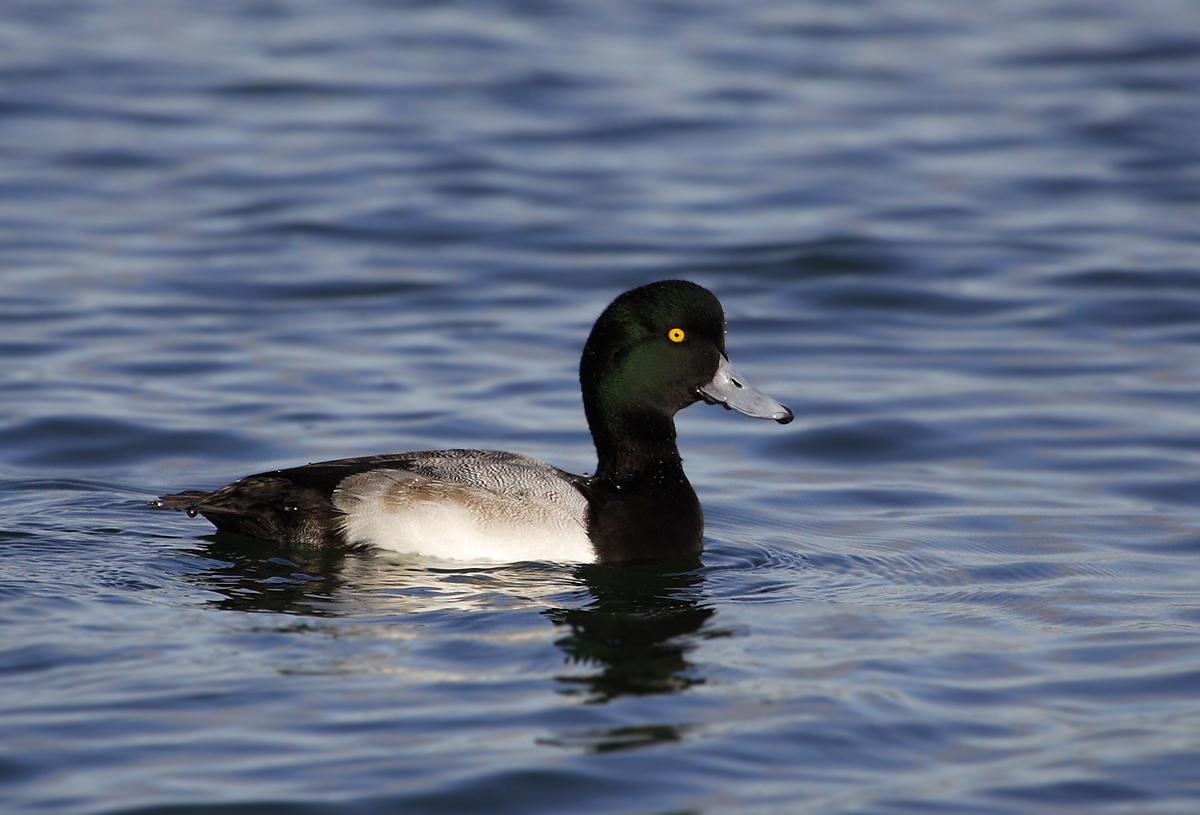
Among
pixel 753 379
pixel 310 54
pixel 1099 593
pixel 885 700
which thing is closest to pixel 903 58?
pixel 310 54

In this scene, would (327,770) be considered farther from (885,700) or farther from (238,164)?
(238,164)

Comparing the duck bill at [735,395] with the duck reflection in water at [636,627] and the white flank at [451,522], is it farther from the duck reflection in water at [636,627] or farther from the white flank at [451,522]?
the white flank at [451,522]

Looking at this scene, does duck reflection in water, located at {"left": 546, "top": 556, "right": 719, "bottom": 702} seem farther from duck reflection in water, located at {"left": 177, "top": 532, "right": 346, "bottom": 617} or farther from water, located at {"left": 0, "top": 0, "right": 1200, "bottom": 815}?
duck reflection in water, located at {"left": 177, "top": 532, "right": 346, "bottom": 617}

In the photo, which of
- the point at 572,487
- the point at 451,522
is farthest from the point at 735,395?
the point at 451,522

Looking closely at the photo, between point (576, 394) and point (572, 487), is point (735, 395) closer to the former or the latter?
point (572, 487)

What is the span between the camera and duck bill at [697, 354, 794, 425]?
7.96 meters

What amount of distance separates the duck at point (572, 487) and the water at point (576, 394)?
0.17 m

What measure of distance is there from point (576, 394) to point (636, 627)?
14.5 feet

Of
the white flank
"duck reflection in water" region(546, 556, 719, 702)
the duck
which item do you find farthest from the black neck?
the white flank

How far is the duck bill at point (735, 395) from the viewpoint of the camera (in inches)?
313

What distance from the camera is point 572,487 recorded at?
25.1 feet

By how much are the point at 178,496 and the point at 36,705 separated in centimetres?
204

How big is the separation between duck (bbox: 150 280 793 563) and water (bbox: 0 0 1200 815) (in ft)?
0.55

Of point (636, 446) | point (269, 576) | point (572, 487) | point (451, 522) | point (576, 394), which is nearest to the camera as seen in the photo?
point (269, 576)
